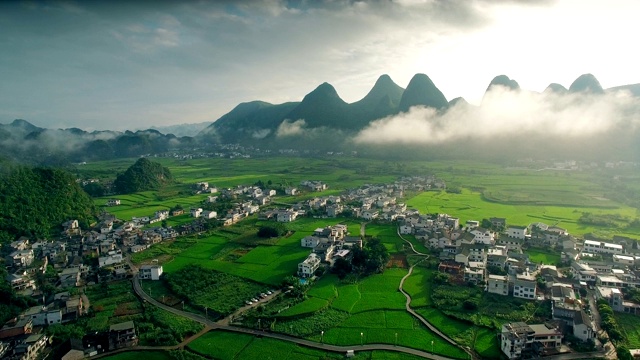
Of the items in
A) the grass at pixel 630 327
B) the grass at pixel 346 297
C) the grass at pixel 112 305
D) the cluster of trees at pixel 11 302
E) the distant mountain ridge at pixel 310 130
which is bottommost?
the grass at pixel 630 327

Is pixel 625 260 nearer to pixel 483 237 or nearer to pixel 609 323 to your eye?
pixel 483 237

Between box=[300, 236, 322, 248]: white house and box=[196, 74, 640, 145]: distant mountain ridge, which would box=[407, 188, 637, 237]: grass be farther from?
box=[196, 74, 640, 145]: distant mountain ridge

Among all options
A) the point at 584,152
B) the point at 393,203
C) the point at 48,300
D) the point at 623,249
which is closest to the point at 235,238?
the point at 48,300

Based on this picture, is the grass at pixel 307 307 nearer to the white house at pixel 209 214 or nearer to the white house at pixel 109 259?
the white house at pixel 109 259

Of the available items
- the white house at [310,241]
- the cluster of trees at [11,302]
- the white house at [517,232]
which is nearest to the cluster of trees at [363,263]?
the white house at [310,241]

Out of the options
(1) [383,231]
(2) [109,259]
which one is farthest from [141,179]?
(1) [383,231]

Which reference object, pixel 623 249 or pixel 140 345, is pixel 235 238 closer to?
pixel 140 345
